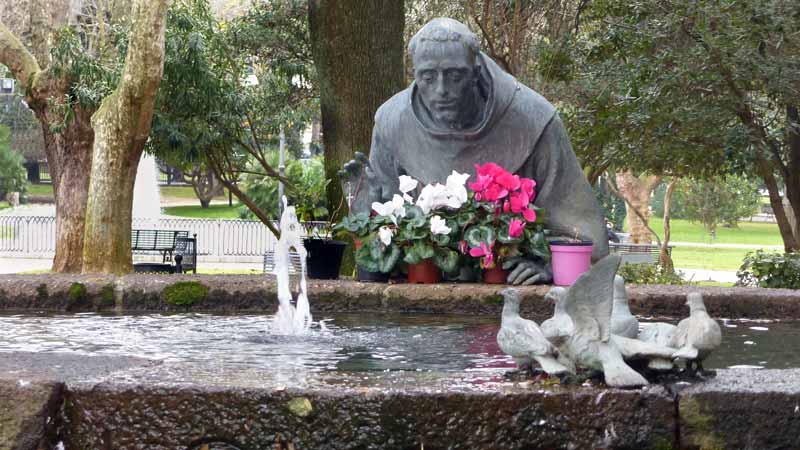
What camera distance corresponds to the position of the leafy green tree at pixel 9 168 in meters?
41.9

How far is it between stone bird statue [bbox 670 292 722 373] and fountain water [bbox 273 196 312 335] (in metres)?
2.17

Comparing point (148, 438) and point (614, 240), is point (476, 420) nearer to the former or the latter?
point (148, 438)

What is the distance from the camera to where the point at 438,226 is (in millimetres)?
6363

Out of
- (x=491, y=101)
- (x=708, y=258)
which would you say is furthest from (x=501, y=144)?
(x=708, y=258)

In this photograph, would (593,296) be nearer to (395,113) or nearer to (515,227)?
(515,227)

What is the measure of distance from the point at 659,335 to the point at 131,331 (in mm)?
2429

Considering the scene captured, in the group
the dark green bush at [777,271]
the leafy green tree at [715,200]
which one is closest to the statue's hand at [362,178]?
the dark green bush at [777,271]

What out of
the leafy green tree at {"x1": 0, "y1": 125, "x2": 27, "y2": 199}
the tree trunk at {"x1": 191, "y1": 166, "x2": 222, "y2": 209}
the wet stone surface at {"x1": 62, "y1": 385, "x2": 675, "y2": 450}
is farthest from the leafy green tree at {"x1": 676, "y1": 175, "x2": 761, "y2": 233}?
the wet stone surface at {"x1": 62, "y1": 385, "x2": 675, "y2": 450}

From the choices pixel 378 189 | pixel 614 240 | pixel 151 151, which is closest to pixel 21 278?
pixel 378 189

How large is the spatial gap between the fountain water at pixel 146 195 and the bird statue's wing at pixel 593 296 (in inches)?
988

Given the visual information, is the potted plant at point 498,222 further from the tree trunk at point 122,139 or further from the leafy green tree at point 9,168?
the leafy green tree at point 9,168

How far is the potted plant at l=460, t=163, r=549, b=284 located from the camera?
20.9 ft

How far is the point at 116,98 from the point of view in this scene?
42.3 feet

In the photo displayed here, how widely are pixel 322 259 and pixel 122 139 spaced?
21.8ft
